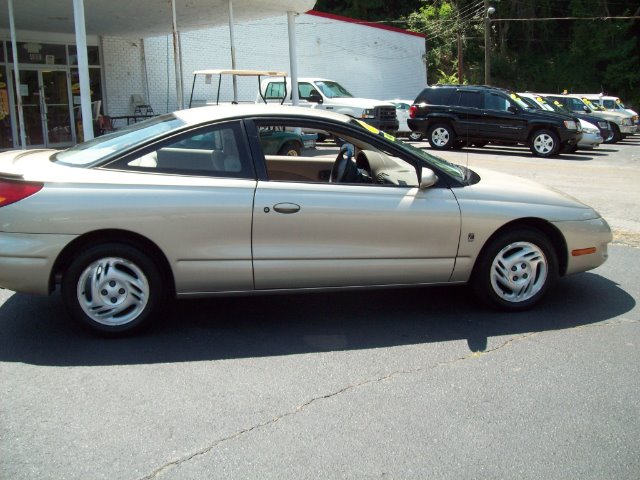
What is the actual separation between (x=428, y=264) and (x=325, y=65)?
26.2 m

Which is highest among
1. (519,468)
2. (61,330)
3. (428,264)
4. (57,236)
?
(57,236)

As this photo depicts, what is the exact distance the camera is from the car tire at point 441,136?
63.4ft

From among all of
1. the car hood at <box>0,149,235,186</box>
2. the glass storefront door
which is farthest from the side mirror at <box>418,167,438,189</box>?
the glass storefront door

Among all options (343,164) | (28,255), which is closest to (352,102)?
(343,164)

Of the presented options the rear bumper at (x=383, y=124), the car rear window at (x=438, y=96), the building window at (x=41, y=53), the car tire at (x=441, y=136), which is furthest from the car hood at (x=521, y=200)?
the building window at (x=41, y=53)

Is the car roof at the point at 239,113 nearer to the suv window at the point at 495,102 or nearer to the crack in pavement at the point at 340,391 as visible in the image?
the crack in pavement at the point at 340,391

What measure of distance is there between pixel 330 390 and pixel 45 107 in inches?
683

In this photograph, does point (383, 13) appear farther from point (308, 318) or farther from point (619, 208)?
point (308, 318)

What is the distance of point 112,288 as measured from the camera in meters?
4.36

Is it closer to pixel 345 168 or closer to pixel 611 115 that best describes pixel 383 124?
pixel 611 115

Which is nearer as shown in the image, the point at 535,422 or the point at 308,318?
the point at 535,422

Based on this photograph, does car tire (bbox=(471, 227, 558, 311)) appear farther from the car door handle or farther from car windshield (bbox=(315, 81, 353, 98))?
car windshield (bbox=(315, 81, 353, 98))

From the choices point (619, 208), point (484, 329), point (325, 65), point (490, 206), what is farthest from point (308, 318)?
point (325, 65)

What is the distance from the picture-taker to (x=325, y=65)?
29.6 meters
